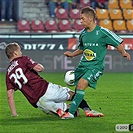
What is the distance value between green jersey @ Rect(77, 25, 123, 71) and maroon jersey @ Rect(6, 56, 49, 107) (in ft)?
2.37

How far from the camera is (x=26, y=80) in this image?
9.22 m

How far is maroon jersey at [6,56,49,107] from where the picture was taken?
9.23 m

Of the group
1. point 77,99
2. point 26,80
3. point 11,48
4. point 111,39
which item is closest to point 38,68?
point 26,80

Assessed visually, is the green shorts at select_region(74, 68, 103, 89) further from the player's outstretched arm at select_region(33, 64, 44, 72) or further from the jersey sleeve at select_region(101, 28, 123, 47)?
the player's outstretched arm at select_region(33, 64, 44, 72)

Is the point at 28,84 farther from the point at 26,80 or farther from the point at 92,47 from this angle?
the point at 92,47

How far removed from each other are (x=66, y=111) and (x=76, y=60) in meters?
10.3

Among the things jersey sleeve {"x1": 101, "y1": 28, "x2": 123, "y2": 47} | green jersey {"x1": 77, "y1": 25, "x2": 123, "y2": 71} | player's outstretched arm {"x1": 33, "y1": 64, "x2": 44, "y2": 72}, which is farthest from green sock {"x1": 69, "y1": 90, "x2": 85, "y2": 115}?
jersey sleeve {"x1": 101, "y1": 28, "x2": 123, "y2": 47}

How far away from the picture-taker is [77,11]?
25.5m

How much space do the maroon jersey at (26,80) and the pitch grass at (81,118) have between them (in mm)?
372

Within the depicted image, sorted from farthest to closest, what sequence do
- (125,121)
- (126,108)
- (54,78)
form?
(54,78) → (126,108) → (125,121)

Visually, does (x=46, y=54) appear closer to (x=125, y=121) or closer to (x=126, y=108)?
(x=126, y=108)

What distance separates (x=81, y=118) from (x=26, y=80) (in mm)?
958

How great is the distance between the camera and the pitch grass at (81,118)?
8375 millimetres

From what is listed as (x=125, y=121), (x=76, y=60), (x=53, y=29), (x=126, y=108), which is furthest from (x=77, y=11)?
(x=125, y=121)
